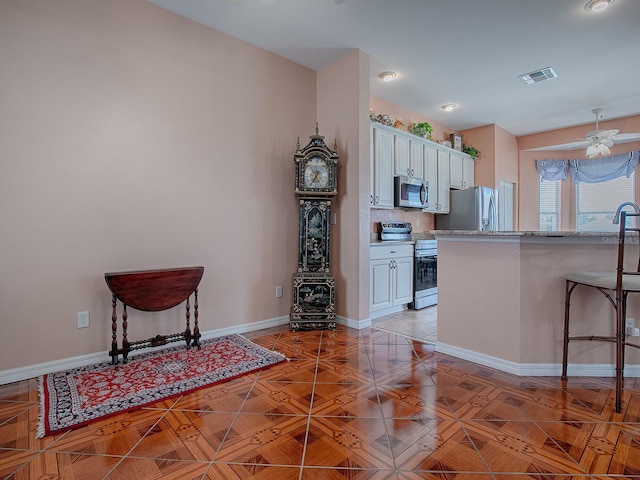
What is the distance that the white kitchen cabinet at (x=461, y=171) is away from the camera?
5.32 m

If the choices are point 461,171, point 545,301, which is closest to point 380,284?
point 545,301

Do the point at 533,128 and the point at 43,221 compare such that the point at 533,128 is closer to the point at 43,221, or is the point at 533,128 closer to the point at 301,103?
the point at 301,103

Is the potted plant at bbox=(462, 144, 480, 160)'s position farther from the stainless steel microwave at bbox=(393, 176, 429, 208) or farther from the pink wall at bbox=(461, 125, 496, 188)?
the stainless steel microwave at bbox=(393, 176, 429, 208)

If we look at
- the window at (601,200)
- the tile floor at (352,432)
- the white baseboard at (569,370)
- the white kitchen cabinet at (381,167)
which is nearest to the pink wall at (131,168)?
the tile floor at (352,432)

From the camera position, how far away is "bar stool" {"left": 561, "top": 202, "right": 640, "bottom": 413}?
1808 millimetres

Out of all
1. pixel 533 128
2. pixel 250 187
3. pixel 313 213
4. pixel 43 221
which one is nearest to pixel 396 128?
pixel 313 213

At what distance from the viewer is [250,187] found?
334 cm

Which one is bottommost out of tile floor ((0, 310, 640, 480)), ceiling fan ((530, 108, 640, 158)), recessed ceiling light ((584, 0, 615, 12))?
tile floor ((0, 310, 640, 480))

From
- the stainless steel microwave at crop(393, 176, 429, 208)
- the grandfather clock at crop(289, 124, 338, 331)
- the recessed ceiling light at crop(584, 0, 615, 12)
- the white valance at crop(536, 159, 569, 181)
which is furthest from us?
the white valance at crop(536, 159, 569, 181)

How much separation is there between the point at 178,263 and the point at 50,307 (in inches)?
35.7

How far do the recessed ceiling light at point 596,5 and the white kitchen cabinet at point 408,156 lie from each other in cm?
205

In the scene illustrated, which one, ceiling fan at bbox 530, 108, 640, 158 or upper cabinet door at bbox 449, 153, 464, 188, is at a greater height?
ceiling fan at bbox 530, 108, 640, 158

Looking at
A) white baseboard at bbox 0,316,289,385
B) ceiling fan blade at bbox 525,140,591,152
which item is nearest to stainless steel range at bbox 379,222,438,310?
white baseboard at bbox 0,316,289,385

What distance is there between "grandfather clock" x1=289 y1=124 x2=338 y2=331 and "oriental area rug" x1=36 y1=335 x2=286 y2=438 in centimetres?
72
